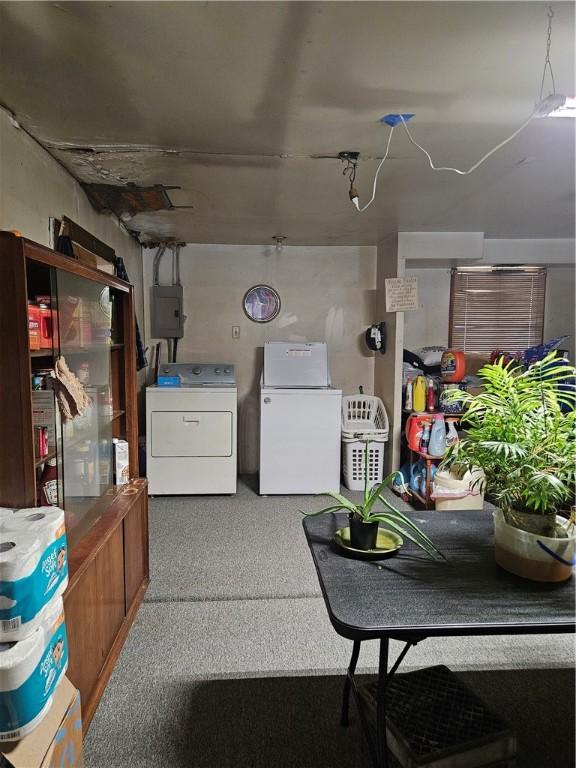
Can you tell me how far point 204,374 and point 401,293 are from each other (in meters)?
1.72

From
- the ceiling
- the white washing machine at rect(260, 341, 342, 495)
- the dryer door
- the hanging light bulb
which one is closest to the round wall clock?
the hanging light bulb

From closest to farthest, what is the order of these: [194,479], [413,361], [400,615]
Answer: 1. [400,615]
2. [194,479]
3. [413,361]

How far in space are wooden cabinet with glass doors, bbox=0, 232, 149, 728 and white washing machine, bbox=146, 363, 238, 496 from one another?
1.23 metres

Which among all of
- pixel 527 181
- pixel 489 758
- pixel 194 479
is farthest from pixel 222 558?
pixel 527 181

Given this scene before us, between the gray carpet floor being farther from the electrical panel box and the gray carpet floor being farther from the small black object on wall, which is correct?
the electrical panel box

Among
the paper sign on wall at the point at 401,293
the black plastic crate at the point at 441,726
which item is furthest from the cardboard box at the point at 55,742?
the paper sign on wall at the point at 401,293

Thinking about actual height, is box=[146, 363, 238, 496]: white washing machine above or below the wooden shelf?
below

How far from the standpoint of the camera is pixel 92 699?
5.12 feet

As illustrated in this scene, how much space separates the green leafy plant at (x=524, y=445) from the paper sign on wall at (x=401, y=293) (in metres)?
2.44

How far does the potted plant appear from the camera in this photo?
1.11 meters

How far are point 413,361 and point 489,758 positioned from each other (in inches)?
118

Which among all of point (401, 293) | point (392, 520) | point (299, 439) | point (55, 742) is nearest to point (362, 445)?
point (299, 439)

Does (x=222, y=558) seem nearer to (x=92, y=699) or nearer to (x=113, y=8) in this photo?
(x=92, y=699)

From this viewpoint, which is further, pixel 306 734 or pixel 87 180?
pixel 87 180
